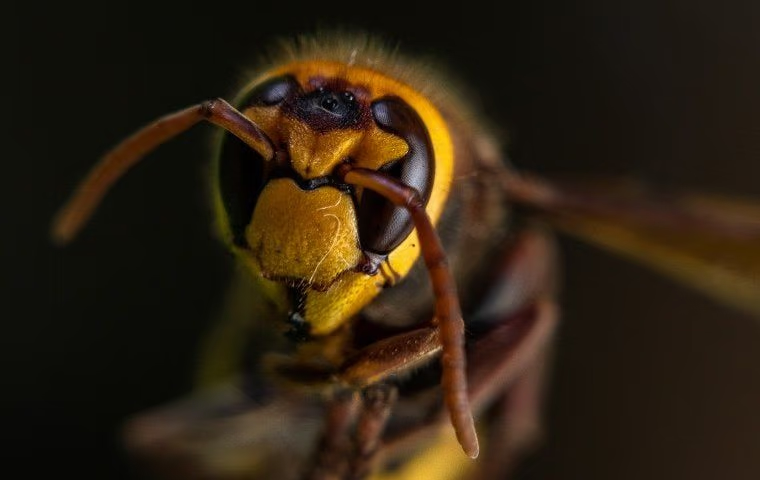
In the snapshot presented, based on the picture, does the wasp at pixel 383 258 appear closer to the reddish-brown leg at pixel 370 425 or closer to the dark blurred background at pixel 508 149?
the reddish-brown leg at pixel 370 425

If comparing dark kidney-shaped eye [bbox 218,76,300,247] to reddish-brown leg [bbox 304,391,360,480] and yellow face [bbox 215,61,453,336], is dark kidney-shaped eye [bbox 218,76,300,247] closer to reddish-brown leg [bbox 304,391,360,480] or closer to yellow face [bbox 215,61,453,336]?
yellow face [bbox 215,61,453,336]

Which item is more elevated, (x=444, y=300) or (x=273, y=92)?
(x=273, y=92)

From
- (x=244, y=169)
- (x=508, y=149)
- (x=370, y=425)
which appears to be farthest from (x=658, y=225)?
(x=508, y=149)

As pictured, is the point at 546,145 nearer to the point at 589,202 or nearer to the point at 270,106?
the point at 589,202

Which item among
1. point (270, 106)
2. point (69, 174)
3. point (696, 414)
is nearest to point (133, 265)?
point (69, 174)

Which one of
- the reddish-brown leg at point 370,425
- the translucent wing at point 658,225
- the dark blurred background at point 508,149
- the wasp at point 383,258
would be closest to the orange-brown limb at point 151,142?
the wasp at point 383,258

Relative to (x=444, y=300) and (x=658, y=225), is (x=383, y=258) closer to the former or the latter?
(x=444, y=300)

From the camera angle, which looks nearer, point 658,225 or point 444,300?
point 444,300

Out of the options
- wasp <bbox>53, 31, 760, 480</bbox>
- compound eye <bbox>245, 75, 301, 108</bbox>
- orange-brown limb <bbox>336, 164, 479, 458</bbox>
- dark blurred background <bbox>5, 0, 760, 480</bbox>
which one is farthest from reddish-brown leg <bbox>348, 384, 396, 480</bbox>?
dark blurred background <bbox>5, 0, 760, 480</bbox>
